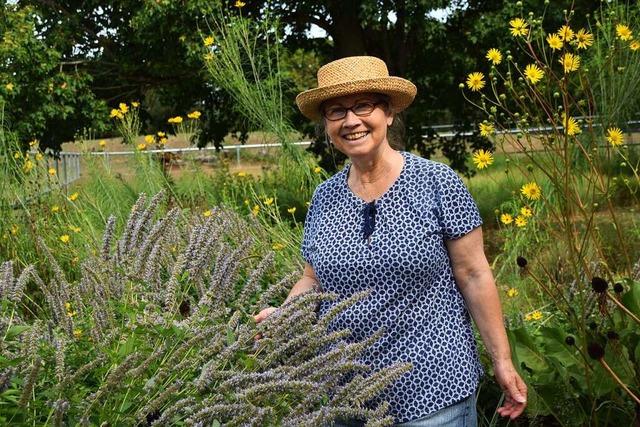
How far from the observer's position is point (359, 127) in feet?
8.63

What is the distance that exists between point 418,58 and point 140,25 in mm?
4751

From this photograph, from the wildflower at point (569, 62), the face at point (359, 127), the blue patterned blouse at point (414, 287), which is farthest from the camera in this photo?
the wildflower at point (569, 62)

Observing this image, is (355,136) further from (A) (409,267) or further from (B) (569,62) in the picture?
(B) (569,62)

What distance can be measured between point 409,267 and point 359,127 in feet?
1.46

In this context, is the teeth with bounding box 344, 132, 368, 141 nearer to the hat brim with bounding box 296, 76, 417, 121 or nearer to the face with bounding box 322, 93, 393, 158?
the face with bounding box 322, 93, 393, 158

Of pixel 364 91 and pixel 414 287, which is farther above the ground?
pixel 364 91

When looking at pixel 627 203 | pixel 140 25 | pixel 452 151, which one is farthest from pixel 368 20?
pixel 627 203

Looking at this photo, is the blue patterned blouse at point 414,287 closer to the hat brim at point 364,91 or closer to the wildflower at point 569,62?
the hat brim at point 364,91

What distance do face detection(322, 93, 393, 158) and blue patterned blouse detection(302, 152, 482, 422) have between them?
0.15m

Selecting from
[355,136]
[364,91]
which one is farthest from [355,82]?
[355,136]

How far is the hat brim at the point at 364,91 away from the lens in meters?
2.63

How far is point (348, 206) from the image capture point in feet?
8.77

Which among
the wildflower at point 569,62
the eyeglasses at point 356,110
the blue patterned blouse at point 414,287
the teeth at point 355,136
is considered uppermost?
the wildflower at point 569,62

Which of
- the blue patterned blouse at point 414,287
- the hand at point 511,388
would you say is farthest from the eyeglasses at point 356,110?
the hand at point 511,388
